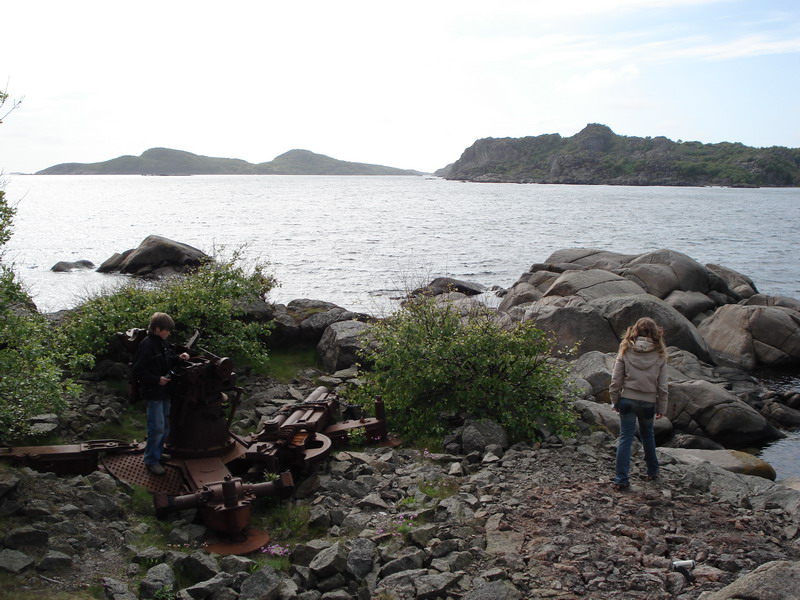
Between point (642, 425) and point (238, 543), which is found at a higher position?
point (642, 425)

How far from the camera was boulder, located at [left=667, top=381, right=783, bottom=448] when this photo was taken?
15766 millimetres

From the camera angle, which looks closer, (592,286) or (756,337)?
(756,337)

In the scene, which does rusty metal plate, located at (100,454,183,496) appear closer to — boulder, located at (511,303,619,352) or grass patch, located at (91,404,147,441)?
grass patch, located at (91,404,147,441)

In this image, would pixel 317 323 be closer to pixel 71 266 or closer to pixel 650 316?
pixel 650 316

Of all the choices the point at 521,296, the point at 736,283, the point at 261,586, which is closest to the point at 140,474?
the point at 261,586

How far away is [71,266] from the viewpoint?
42.0 metres

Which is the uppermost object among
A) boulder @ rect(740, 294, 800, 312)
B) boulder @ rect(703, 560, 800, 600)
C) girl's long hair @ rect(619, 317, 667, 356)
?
girl's long hair @ rect(619, 317, 667, 356)

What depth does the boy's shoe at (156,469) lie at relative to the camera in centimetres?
853

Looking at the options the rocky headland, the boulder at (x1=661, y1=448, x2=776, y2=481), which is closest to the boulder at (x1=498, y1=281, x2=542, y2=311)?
the boulder at (x1=661, y1=448, x2=776, y2=481)

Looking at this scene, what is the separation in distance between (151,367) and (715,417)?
12300mm

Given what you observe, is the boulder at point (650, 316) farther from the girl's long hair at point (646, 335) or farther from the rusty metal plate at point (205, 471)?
the rusty metal plate at point (205, 471)

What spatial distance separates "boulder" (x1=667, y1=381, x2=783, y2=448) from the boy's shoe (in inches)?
450

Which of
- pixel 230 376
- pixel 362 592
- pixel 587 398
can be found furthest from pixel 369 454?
pixel 587 398

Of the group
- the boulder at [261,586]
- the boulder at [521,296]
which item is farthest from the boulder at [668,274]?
the boulder at [261,586]
